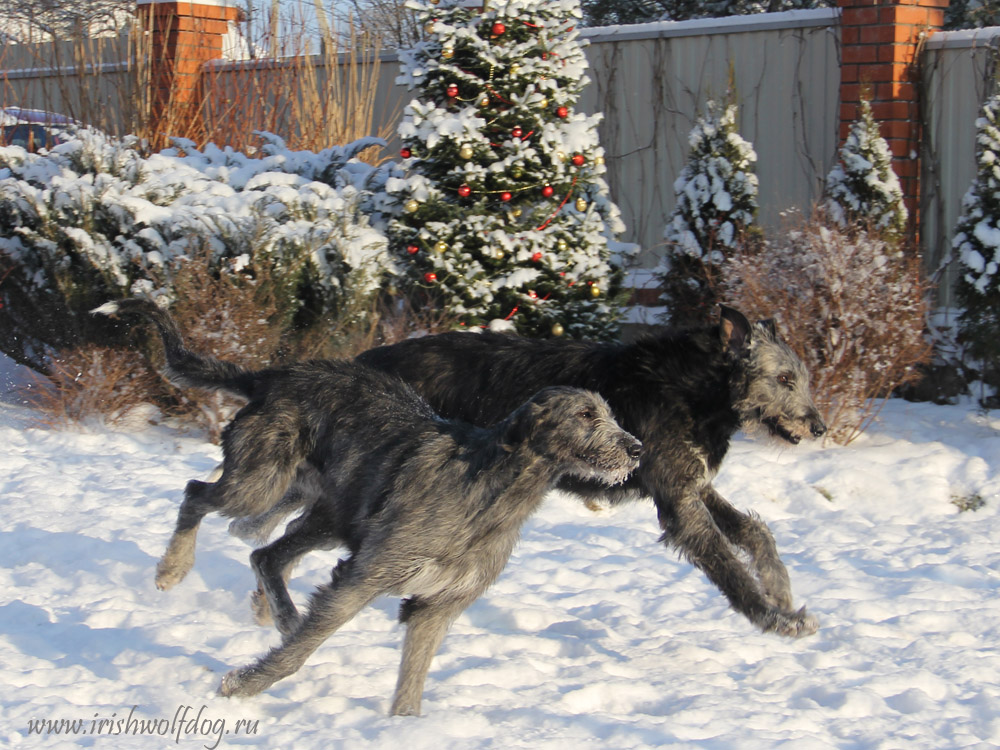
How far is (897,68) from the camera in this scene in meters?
9.54

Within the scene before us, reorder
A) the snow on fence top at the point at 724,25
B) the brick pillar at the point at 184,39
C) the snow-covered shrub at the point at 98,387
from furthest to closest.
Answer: the brick pillar at the point at 184,39 < the snow on fence top at the point at 724,25 < the snow-covered shrub at the point at 98,387

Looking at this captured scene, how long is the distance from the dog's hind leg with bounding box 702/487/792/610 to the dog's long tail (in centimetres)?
237

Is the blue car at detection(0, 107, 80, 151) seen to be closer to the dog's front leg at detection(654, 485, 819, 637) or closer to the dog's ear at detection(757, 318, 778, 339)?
the dog's ear at detection(757, 318, 778, 339)

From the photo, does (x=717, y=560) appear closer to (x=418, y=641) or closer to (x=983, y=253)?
(x=418, y=641)

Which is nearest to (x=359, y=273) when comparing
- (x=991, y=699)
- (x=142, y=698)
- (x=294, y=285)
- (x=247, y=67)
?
(x=294, y=285)

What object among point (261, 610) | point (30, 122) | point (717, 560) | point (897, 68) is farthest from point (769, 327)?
point (30, 122)

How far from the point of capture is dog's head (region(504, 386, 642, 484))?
4.09 meters

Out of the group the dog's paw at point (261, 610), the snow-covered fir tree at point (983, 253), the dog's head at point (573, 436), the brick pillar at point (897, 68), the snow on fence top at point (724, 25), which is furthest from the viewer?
the snow on fence top at point (724, 25)

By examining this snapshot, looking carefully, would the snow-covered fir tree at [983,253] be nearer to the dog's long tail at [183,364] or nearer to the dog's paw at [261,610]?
the dog's long tail at [183,364]

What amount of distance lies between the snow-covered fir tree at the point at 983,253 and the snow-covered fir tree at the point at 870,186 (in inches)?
24.9

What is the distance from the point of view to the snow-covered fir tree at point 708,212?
9.00 m

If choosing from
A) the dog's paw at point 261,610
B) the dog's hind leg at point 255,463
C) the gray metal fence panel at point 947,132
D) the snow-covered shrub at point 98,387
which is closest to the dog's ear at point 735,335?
the dog's hind leg at point 255,463

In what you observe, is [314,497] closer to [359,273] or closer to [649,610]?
[649,610]

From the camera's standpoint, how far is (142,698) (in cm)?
419
